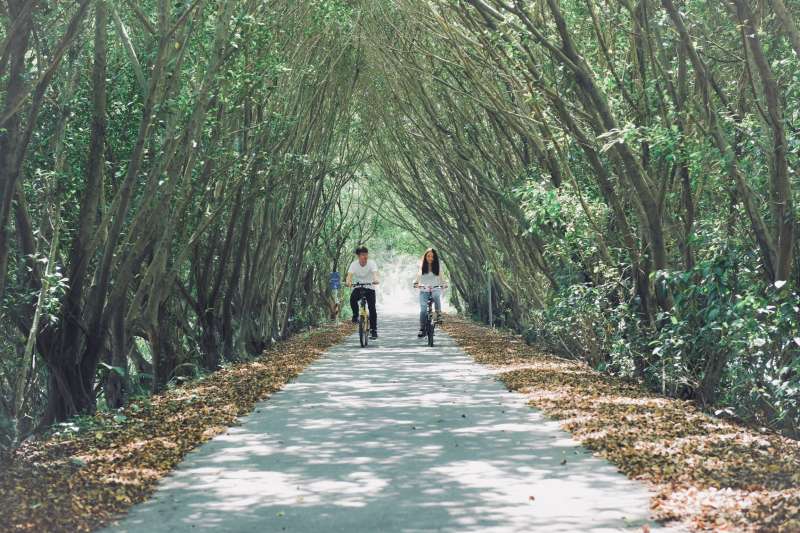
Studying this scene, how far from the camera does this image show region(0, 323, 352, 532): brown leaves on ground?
607cm

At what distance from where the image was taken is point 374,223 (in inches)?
1815

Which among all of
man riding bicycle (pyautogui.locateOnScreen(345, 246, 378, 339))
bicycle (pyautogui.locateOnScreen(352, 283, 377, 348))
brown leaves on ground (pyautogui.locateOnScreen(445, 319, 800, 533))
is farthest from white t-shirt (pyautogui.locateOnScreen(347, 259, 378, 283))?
brown leaves on ground (pyautogui.locateOnScreen(445, 319, 800, 533))

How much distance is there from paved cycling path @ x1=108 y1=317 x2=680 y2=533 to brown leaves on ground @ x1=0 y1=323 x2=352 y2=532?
0.20 metres

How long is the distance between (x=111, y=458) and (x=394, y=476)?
221 centimetres

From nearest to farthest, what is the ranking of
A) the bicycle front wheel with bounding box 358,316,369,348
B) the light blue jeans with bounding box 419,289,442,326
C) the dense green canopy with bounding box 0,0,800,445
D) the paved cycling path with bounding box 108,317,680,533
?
the paved cycling path with bounding box 108,317,680,533 → the dense green canopy with bounding box 0,0,800,445 → the light blue jeans with bounding box 419,289,442,326 → the bicycle front wheel with bounding box 358,316,369,348

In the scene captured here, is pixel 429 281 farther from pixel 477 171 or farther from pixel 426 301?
pixel 477 171

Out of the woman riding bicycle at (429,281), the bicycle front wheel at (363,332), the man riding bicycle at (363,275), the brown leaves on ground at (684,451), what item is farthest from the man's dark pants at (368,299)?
the brown leaves on ground at (684,451)

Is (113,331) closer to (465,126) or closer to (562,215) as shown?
(562,215)

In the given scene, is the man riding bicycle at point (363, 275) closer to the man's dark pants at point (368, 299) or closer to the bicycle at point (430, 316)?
the man's dark pants at point (368, 299)

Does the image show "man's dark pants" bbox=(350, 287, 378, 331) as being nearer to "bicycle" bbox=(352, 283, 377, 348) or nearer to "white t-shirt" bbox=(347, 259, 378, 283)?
"bicycle" bbox=(352, 283, 377, 348)

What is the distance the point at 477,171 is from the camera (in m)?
19.8

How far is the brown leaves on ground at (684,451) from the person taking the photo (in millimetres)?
5695

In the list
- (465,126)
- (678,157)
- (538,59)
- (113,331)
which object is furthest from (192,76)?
(465,126)

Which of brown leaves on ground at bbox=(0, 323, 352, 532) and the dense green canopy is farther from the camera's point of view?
the dense green canopy
